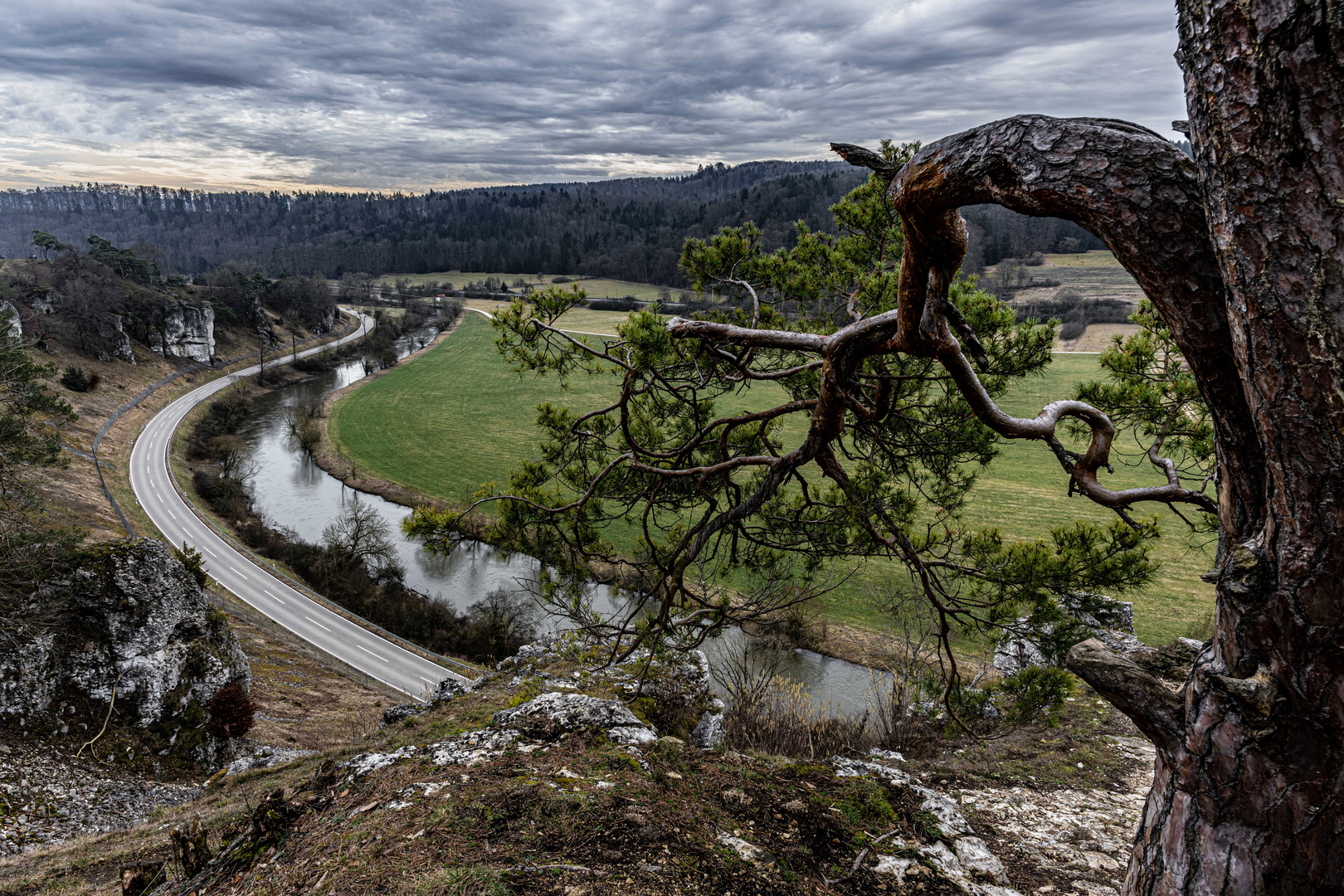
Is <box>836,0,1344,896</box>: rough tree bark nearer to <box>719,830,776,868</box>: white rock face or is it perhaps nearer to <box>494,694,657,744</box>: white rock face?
<box>719,830,776,868</box>: white rock face

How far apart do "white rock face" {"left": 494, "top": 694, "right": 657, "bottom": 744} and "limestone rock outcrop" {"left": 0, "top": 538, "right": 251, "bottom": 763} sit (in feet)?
45.3

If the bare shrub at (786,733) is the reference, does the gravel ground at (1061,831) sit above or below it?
above

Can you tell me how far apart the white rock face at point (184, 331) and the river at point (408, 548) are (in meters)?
13.0

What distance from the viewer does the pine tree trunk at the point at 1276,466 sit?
1365 millimetres

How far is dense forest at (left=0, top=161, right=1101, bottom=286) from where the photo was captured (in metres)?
76.9

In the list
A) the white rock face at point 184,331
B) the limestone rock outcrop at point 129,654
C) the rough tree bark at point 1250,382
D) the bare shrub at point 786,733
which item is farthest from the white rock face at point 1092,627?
the white rock face at point 184,331

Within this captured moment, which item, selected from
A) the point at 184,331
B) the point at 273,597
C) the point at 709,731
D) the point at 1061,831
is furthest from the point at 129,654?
the point at 184,331

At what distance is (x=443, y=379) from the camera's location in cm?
5156

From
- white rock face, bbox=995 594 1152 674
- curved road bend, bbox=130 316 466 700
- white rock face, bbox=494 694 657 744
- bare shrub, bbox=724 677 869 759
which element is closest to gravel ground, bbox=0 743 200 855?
curved road bend, bbox=130 316 466 700

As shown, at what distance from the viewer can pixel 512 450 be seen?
37.1m

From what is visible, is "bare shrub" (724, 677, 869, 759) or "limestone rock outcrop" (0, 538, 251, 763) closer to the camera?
"bare shrub" (724, 677, 869, 759)

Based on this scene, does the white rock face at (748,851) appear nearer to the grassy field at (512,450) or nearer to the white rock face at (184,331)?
the grassy field at (512,450)

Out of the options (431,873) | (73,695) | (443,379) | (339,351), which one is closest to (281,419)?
(443,379)

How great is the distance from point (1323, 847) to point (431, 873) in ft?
11.3
